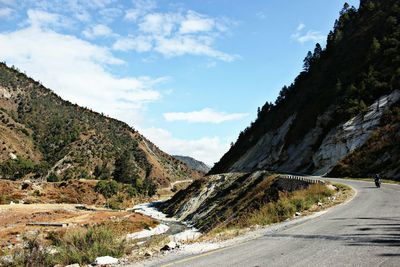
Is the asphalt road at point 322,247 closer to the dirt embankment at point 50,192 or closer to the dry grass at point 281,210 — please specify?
the dry grass at point 281,210

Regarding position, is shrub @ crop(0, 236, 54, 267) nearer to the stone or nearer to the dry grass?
the stone

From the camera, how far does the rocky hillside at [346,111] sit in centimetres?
5897

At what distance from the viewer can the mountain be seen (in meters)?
143

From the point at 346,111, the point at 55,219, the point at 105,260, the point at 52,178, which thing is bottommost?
the point at 55,219

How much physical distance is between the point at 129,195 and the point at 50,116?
7502 cm

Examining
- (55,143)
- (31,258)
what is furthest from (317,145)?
(55,143)

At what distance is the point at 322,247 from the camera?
10.9 m

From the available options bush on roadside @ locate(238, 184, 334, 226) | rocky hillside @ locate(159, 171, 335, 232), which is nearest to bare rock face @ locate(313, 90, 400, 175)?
rocky hillside @ locate(159, 171, 335, 232)

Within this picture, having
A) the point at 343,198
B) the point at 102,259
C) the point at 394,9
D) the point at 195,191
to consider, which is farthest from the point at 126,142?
the point at 102,259

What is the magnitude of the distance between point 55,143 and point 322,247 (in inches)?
6534

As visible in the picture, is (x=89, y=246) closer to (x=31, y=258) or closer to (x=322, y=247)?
(x=31, y=258)

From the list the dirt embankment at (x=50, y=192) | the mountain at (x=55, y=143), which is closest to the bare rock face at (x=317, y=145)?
the dirt embankment at (x=50, y=192)

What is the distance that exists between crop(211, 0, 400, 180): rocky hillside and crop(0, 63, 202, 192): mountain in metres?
66.2

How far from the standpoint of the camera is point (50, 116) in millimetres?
177500
